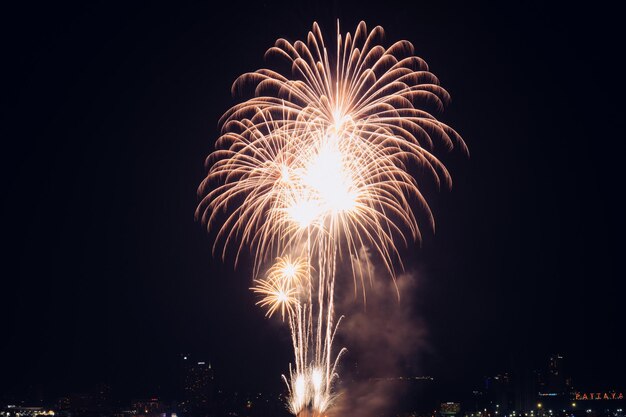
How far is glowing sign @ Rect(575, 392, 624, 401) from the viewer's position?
433 feet

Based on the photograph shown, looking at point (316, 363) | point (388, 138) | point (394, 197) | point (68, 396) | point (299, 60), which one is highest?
point (68, 396)

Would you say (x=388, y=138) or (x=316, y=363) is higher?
(x=388, y=138)

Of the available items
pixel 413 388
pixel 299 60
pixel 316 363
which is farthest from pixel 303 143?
pixel 413 388

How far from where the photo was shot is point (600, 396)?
134000 millimetres

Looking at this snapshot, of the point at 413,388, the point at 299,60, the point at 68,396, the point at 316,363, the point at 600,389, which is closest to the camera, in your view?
the point at 299,60

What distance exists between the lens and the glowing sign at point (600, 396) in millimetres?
132125

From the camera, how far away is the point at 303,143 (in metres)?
24.1

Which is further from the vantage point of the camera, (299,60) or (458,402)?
(458,402)

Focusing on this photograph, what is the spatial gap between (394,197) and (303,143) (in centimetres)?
366

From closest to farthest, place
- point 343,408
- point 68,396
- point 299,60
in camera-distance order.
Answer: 1. point 299,60
2. point 343,408
3. point 68,396

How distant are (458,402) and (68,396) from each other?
236ft

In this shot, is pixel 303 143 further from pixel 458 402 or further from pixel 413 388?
pixel 458 402

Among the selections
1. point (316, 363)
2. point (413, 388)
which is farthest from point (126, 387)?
point (316, 363)

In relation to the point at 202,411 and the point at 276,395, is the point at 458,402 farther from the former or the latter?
the point at 202,411
